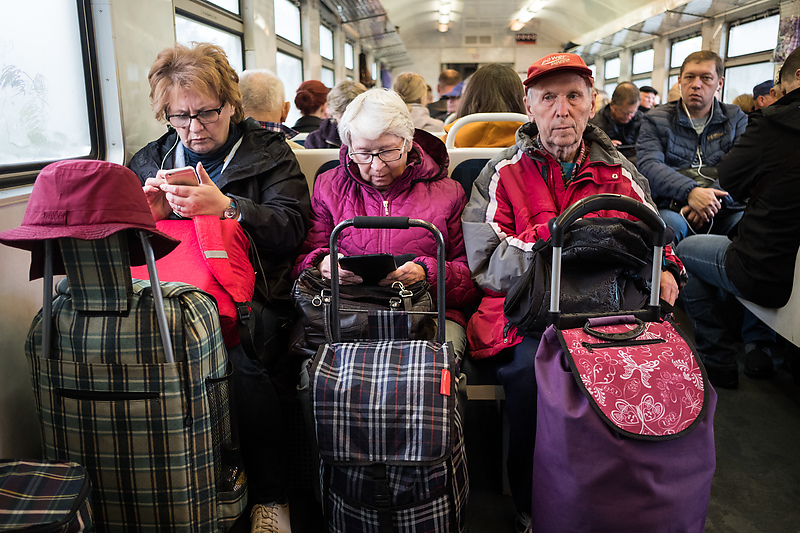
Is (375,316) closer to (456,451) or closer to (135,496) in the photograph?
(456,451)

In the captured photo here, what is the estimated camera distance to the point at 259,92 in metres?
3.41

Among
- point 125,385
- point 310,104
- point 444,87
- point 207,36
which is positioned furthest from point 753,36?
point 125,385

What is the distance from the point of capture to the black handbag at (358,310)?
1.82 m

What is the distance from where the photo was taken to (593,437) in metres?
1.40

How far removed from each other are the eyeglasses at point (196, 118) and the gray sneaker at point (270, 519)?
1.37 metres

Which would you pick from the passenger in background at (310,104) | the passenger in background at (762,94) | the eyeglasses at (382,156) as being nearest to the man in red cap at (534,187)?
the eyeglasses at (382,156)

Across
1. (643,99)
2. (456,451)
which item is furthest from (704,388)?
(643,99)

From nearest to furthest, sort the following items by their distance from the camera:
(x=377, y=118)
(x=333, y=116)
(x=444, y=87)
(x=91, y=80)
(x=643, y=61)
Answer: (x=377, y=118), (x=91, y=80), (x=333, y=116), (x=444, y=87), (x=643, y=61)

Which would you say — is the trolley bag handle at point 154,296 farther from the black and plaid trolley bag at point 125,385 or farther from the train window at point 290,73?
the train window at point 290,73

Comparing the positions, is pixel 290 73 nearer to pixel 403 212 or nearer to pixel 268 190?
pixel 268 190

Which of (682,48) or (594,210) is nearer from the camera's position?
(594,210)

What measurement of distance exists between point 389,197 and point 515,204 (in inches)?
18.8

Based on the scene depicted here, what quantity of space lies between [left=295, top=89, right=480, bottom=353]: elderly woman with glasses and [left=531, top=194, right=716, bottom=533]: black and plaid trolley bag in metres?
0.62

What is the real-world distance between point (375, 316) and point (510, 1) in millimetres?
20106
